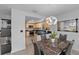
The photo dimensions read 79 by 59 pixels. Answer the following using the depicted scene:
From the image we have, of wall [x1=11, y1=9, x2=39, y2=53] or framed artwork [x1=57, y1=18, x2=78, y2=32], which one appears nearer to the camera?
framed artwork [x1=57, y1=18, x2=78, y2=32]

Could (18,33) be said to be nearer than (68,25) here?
No

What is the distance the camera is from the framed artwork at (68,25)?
2166mm

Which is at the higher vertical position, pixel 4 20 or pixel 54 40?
pixel 4 20

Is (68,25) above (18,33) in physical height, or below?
above

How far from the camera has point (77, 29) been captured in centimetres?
213

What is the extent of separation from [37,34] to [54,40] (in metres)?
0.48

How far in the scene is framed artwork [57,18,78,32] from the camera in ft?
7.11

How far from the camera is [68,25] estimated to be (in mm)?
2232

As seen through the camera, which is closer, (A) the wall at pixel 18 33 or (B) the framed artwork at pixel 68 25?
(B) the framed artwork at pixel 68 25
